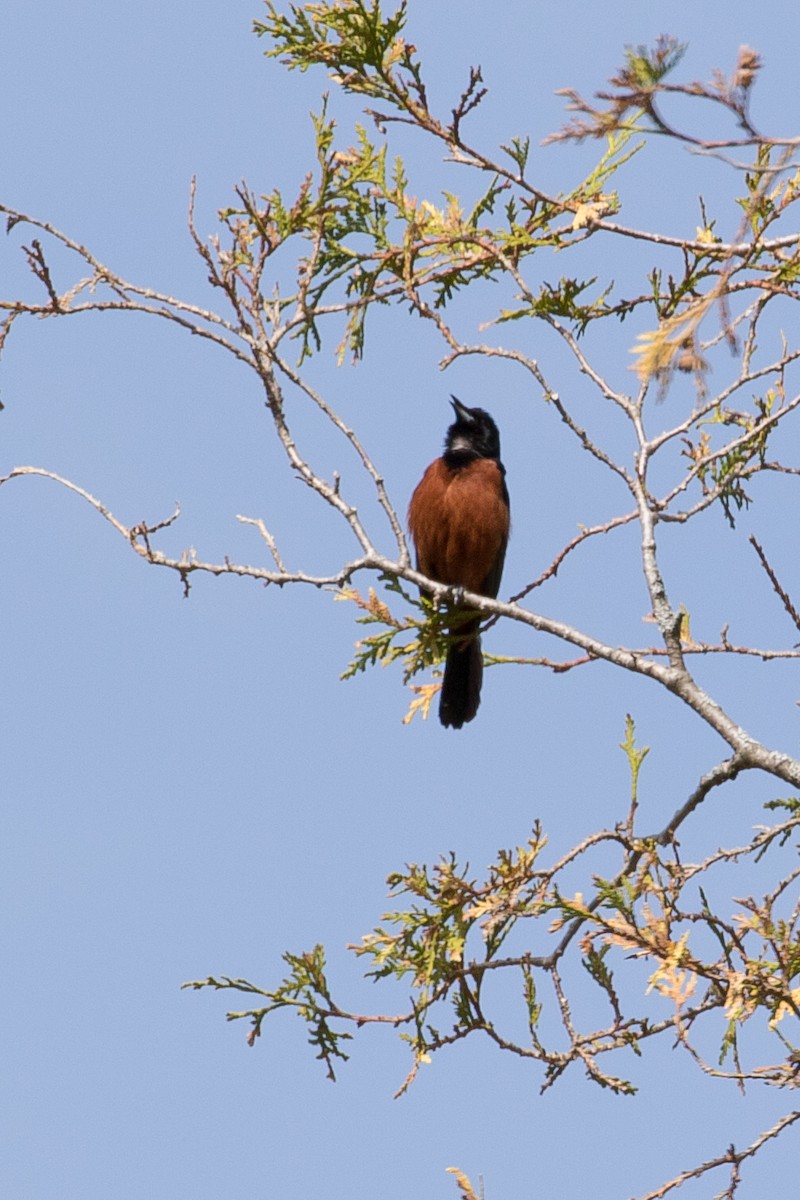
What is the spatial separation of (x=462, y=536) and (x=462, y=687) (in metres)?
0.64

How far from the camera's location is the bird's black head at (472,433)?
22.7 feet

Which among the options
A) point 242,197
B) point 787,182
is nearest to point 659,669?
point 787,182

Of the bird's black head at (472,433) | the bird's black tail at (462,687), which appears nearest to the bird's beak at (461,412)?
the bird's black head at (472,433)

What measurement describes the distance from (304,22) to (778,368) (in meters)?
1.92

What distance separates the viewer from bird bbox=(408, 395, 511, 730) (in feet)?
20.9

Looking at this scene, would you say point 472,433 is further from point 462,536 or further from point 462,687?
point 462,687

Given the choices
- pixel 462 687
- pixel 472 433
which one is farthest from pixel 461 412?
pixel 462 687

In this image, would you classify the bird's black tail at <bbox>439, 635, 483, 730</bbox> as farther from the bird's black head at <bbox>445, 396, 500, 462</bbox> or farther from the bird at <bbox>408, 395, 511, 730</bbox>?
the bird's black head at <bbox>445, 396, 500, 462</bbox>

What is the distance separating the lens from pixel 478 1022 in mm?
4426

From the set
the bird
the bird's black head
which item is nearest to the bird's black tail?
the bird

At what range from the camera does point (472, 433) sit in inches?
275

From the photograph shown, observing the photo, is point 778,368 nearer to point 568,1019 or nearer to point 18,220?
point 568,1019

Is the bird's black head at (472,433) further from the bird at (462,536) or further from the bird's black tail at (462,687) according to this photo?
the bird's black tail at (462,687)

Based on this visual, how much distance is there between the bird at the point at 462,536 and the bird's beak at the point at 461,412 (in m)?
0.21
